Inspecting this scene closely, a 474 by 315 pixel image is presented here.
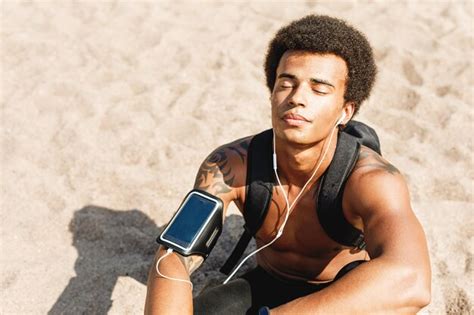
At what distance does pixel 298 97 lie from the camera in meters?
2.15

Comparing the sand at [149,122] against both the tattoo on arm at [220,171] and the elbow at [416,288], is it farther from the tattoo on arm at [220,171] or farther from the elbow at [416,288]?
the elbow at [416,288]

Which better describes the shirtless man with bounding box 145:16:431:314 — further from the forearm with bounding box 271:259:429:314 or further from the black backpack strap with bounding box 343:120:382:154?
the black backpack strap with bounding box 343:120:382:154

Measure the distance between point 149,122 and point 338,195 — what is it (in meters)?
2.21

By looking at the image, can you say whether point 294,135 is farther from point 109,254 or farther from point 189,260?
point 109,254

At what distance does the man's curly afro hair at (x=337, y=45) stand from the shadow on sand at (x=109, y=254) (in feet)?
3.94

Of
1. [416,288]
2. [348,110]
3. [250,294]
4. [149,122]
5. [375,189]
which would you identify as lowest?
[149,122]

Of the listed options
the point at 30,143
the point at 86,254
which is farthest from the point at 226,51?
the point at 86,254

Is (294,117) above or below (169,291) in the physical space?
above

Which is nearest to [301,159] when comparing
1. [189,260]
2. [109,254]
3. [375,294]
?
[189,260]

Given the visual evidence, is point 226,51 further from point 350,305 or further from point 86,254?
point 350,305

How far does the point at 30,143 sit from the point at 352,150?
2.48 metres

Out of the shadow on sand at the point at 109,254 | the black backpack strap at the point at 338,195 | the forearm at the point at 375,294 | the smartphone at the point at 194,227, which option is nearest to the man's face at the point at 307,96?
the black backpack strap at the point at 338,195

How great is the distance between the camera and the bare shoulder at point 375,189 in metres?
2.00

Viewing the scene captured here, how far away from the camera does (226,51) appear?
4.91m
